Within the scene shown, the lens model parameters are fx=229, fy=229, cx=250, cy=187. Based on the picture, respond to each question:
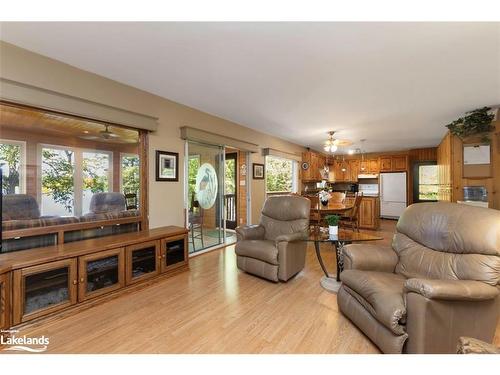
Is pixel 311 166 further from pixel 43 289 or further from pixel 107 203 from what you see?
pixel 43 289

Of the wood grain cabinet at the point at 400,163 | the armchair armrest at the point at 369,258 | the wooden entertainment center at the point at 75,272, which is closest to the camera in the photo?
the wooden entertainment center at the point at 75,272

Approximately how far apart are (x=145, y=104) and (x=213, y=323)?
110 inches

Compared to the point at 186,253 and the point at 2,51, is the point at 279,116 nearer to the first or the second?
the point at 186,253

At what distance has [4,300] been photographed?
1.75 m

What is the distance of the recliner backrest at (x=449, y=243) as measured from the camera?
1650 millimetres

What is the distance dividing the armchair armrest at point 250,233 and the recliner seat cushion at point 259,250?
0.12m

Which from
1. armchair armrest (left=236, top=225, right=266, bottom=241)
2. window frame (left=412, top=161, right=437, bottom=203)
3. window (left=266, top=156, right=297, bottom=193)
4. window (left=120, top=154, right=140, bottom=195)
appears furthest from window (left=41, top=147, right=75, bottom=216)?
window frame (left=412, top=161, right=437, bottom=203)

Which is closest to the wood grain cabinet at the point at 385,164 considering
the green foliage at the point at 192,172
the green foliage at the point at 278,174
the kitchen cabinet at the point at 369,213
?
the kitchen cabinet at the point at 369,213

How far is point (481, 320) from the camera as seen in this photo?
1.50 m

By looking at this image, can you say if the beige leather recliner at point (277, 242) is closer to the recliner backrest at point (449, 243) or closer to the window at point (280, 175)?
the recliner backrest at point (449, 243)

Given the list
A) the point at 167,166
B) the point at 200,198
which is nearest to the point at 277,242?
the point at 200,198

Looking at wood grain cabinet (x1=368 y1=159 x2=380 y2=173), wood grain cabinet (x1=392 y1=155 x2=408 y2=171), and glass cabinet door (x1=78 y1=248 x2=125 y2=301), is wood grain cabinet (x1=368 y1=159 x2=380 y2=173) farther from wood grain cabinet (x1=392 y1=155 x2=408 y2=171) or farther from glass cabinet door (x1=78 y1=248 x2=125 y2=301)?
glass cabinet door (x1=78 y1=248 x2=125 y2=301)
